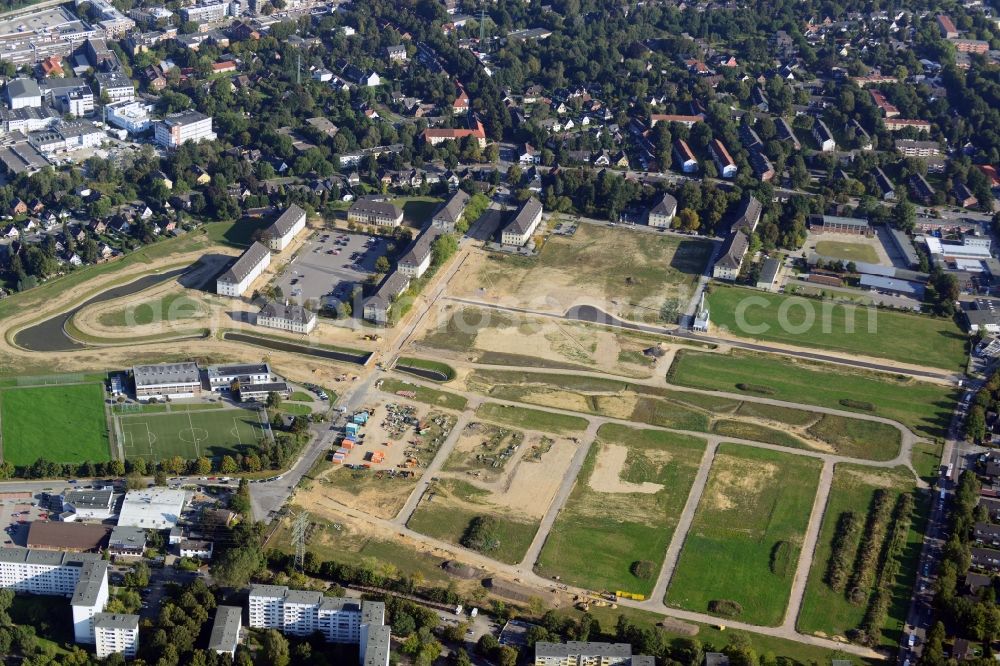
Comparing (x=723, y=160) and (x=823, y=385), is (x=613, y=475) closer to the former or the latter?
(x=823, y=385)

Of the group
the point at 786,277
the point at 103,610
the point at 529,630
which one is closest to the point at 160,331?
the point at 103,610

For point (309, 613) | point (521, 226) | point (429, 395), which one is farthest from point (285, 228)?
point (309, 613)

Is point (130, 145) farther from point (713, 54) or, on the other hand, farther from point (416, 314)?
point (713, 54)

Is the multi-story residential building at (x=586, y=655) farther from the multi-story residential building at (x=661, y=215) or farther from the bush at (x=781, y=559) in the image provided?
the multi-story residential building at (x=661, y=215)

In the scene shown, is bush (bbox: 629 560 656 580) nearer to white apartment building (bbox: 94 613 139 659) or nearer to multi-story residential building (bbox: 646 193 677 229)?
white apartment building (bbox: 94 613 139 659)

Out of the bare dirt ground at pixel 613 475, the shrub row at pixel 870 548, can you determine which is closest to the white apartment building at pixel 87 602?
the bare dirt ground at pixel 613 475
